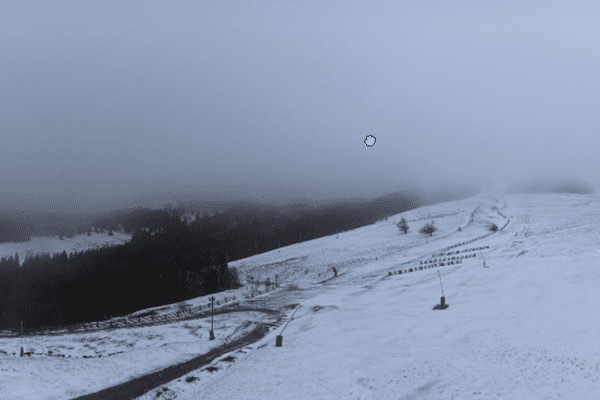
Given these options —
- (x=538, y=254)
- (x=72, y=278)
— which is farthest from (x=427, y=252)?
(x=72, y=278)

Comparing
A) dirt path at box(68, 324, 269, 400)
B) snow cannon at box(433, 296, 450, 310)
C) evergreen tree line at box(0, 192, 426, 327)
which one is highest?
evergreen tree line at box(0, 192, 426, 327)

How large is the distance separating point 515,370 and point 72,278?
112739 millimetres

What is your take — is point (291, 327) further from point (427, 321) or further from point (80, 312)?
point (80, 312)

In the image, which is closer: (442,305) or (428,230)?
(442,305)

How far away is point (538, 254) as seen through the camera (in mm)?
57312

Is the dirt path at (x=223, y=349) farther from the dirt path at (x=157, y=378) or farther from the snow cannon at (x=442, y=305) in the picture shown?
the snow cannon at (x=442, y=305)

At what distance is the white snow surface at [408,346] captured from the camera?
875 inches

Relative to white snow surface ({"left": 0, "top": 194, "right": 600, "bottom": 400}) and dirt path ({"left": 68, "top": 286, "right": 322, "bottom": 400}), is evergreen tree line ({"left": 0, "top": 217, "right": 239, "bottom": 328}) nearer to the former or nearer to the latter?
dirt path ({"left": 68, "top": 286, "right": 322, "bottom": 400})

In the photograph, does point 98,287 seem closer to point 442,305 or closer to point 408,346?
point 442,305

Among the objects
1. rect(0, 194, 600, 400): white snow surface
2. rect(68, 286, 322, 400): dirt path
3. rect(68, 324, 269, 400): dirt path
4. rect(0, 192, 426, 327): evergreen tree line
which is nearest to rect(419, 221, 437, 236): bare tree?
rect(0, 194, 600, 400): white snow surface

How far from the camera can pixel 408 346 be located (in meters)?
30.1

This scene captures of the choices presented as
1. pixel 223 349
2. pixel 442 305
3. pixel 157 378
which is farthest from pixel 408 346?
pixel 157 378

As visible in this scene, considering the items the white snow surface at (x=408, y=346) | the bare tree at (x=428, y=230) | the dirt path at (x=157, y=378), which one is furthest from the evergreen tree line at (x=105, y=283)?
the dirt path at (x=157, y=378)

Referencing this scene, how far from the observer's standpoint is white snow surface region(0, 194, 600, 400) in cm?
2222
